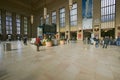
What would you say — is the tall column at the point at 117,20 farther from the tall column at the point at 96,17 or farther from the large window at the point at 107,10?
the tall column at the point at 96,17

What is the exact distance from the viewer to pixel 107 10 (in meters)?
21.7

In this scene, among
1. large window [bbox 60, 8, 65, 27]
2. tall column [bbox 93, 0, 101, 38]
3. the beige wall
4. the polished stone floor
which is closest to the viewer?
the polished stone floor

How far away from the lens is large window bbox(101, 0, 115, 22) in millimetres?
20922

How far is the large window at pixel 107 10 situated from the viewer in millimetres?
20922

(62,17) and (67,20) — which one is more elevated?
(62,17)

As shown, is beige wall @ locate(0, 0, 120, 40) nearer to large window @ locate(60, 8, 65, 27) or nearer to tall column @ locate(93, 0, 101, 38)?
tall column @ locate(93, 0, 101, 38)

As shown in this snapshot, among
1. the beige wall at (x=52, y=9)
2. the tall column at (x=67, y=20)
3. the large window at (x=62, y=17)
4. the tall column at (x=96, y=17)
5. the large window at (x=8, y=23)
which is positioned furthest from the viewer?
the large window at (x=8, y=23)

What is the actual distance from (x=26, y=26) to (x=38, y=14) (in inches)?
282

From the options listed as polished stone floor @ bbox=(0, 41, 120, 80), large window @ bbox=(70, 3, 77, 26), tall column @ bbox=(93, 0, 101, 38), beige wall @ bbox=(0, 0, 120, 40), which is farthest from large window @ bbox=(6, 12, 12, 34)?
polished stone floor @ bbox=(0, 41, 120, 80)

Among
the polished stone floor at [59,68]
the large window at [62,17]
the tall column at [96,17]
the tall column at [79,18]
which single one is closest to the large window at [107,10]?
the tall column at [96,17]

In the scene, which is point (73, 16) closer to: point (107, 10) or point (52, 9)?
point (107, 10)

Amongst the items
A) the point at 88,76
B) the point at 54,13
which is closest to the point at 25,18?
the point at 54,13

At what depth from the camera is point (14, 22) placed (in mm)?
37531

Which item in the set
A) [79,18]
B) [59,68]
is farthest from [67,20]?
[59,68]
